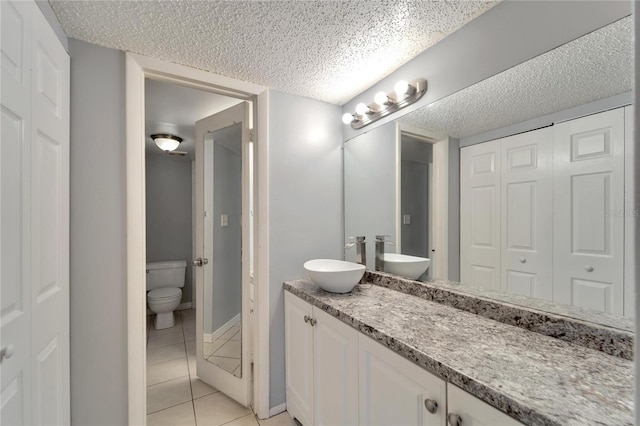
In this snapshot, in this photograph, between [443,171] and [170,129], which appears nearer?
[443,171]

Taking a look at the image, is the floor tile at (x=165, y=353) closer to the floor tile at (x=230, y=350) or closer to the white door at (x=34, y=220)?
the floor tile at (x=230, y=350)

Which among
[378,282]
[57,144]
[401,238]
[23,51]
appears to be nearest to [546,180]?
[401,238]

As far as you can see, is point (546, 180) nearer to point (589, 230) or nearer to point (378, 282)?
point (589, 230)

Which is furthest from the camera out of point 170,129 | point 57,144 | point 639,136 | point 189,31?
point 170,129

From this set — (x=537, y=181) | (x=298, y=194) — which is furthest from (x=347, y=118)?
(x=537, y=181)

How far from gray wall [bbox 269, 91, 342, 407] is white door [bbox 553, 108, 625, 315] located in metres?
1.31

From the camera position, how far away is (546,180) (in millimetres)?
991

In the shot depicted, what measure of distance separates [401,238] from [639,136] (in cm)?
134

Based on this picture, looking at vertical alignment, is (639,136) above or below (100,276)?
above

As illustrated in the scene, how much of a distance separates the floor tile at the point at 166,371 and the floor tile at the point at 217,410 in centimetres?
43

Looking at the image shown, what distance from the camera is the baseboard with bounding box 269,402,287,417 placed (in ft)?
5.58

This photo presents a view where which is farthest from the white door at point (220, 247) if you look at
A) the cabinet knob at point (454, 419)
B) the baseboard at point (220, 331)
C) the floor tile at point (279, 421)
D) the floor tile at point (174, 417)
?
the cabinet knob at point (454, 419)

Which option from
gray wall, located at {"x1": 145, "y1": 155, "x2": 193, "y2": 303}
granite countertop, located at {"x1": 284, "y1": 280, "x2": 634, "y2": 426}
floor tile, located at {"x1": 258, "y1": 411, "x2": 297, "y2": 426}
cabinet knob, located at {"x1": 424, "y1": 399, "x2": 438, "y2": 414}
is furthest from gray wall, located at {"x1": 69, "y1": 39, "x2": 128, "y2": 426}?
gray wall, located at {"x1": 145, "y1": 155, "x2": 193, "y2": 303}

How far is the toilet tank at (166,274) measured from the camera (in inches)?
130
